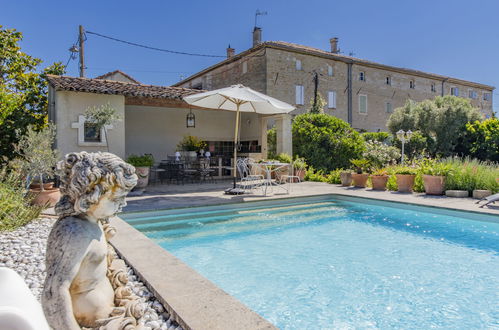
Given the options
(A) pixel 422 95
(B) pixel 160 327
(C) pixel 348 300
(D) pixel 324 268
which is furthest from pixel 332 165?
(A) pixel 422 95

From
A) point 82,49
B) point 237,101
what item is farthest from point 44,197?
point 82,49

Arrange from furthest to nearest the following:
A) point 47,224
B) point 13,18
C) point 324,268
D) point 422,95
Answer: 1. point 422,95
2. point 13,18
3. point 47,224
4. point 324,268

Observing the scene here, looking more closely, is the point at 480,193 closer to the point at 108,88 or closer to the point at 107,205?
the point at 107,205

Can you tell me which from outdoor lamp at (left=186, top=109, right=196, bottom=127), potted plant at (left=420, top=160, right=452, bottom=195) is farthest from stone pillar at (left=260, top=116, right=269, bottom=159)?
potted plant at (left=420, top=160, right=452, bottom=195)

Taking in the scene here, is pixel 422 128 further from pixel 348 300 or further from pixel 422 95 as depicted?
pixel 348 300

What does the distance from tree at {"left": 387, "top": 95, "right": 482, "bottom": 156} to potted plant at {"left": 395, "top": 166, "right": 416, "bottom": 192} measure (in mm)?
11828

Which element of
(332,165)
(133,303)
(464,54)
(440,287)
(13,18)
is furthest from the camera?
(464,54)

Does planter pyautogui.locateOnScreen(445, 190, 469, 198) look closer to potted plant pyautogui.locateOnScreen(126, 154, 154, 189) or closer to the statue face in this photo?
potted plant pyautogui.locateOnScreen(126, 154, 154, 189)

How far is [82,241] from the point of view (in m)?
1.45

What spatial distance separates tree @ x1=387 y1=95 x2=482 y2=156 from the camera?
19.2 meters

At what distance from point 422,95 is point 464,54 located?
713 centimetres

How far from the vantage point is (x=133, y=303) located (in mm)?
1858

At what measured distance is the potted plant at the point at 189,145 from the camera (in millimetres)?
12375

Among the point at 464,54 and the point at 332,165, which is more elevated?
the point at 464,54
